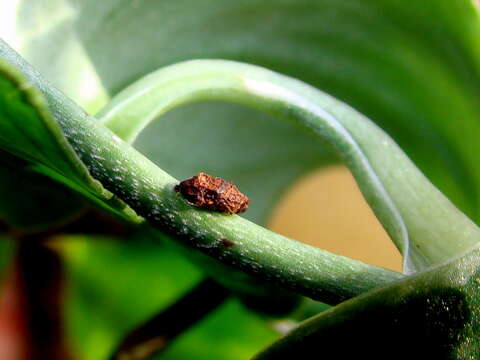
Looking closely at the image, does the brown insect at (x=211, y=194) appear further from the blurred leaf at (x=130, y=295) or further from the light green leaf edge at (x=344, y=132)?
the blurred leaf at (x=130, y=295)

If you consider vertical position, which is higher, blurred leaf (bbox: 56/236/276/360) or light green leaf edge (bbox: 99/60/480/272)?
light green leaf edge (bbox: 99/60/480/272)

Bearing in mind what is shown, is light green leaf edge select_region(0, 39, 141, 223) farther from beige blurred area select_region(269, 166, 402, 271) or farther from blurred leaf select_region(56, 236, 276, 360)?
beige blurred area select_region(269, 166, 402, 271)

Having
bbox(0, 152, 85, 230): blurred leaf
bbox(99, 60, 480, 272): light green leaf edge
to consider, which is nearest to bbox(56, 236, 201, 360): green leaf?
bbox(0, 152, 85, 230): blurred leaf

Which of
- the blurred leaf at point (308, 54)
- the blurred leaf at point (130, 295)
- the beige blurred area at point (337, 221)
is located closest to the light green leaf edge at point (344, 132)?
the blurred leaf at point (308, 54)

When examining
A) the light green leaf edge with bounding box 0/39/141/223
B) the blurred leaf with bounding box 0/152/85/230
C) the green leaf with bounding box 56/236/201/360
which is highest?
the light green leaf edge with bounding box 0/39/141/223

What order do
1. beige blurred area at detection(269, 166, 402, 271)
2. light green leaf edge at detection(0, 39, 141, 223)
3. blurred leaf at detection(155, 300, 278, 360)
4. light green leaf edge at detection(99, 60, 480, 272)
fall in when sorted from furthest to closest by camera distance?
beige blurred area at detection(269, 166, 402, 271), blurred leaf at detection(155, 300, 278, 360), light green leaf edge at detection(99, 60, 480, 272), light green leaf edge at detection(0, 39, 141, 223)

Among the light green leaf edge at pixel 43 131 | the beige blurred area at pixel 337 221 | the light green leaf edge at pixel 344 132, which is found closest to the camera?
the light green leaf edge at pixel 43 131

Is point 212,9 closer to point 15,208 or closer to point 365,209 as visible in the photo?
point 15,208
